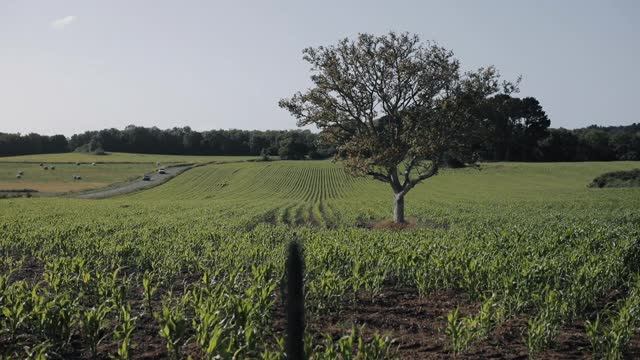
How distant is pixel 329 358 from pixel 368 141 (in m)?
25.3

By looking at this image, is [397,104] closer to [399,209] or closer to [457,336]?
[399,209]

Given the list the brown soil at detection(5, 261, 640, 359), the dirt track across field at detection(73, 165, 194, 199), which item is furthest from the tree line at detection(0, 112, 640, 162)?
the brown soil at detection(5, 261, 640, 359)

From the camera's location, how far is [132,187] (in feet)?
273

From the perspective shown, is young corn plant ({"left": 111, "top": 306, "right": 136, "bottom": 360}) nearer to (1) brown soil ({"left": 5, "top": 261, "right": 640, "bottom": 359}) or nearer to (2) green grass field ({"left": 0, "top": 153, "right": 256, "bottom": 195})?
(1) brown soil ({"left": 5, "top": 261, "right": 640, "bottom": 359})

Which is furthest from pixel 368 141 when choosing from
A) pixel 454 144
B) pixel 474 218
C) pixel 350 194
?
pixel 350 194

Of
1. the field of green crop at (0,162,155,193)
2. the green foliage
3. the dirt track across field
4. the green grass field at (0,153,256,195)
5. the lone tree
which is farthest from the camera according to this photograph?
the green grass field at (0,153,256,195)

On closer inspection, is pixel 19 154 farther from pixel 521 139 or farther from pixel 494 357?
pixel 494 357

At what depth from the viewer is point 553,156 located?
109m

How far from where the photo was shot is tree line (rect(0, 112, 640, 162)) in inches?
4254

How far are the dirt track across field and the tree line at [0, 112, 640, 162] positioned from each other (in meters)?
27.1

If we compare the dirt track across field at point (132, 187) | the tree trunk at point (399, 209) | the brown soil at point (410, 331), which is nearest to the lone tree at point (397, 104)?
the tree trunk at point (399, 209)

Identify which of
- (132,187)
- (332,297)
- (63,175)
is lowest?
(132,187)

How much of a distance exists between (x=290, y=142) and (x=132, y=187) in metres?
52.1

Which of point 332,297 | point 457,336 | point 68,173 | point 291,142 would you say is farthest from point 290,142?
point 457,336
